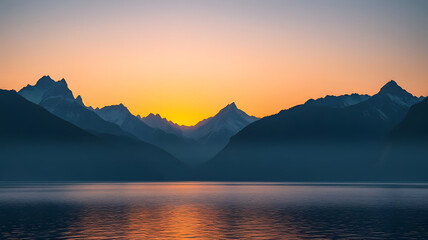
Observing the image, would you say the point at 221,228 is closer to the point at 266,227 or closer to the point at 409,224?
the point at 266,227

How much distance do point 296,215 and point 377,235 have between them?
3499 cm

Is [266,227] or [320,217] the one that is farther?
[320,217]

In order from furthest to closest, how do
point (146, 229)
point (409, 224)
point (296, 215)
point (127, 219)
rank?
1. point (296, 215)
2. point (127, 219)
3. point (409, 224)
4. point (146, 229)

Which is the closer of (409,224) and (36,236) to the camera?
(36,236)

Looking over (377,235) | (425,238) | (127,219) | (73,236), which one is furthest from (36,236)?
(425,238)

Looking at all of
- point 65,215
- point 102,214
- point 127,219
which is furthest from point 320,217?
point 65,215

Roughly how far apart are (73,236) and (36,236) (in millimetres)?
4973

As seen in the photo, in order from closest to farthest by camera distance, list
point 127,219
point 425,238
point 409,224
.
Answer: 1. point 425,238
2. point 409,224
3. point 127,219

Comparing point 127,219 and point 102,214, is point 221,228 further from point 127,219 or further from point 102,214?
point 102,214

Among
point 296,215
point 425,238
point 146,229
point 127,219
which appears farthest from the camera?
point 296,215

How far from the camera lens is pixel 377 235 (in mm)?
76125

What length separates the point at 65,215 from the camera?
364 ft

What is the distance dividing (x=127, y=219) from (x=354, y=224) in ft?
132

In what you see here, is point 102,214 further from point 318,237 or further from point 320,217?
point 318,237
